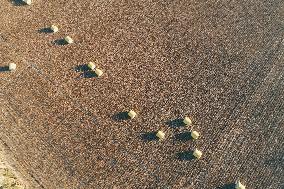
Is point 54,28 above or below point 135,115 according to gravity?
above

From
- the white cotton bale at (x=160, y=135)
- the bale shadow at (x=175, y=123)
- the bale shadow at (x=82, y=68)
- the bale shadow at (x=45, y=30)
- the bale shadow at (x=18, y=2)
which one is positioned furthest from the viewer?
the bale shadow at (x=18, y=2)

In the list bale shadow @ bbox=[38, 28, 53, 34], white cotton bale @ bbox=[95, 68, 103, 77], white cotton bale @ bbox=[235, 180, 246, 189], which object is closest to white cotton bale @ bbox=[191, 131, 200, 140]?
white cotton bale @ bbox=[235, 180, 246, 189]

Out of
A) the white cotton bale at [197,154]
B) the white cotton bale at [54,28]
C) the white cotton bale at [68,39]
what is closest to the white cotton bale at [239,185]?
the white cotton bale at [197,154]

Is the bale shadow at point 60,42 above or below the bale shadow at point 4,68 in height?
above

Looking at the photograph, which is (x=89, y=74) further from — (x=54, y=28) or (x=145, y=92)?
(x=54, y=28)

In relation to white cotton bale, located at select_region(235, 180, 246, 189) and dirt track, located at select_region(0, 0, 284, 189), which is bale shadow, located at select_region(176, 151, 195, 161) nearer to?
dirt track, located at select_region(0, 0, 284, 189)

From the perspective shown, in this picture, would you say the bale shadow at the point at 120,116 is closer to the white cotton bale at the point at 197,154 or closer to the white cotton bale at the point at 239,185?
the white cotton bale at the point at 197,154

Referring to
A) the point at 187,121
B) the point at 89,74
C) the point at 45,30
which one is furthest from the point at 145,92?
the point at 45,30
